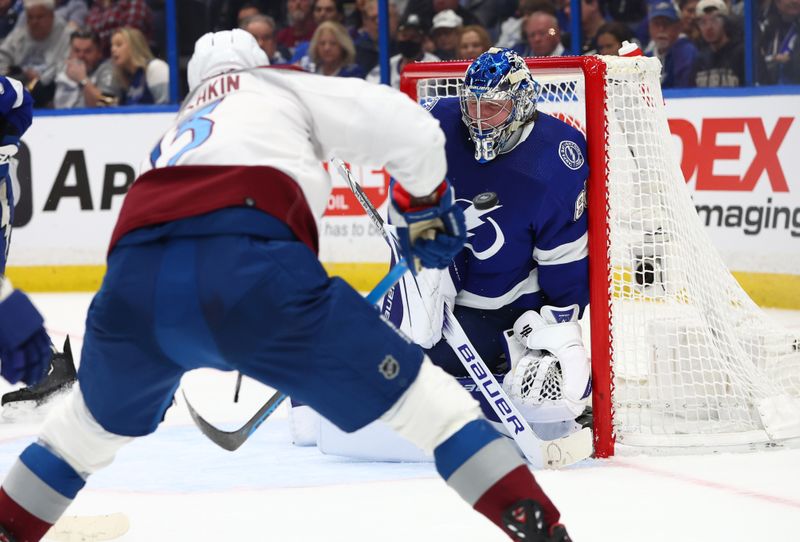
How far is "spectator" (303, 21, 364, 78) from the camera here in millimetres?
6719

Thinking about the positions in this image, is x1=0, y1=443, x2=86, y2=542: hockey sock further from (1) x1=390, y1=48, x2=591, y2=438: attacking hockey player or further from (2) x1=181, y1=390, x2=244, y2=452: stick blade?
(1) x1=390, y1=48, x2=591, y2=438: attacking hockey player

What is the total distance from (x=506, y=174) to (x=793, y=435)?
1.02 meters

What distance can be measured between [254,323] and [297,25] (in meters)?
5.21

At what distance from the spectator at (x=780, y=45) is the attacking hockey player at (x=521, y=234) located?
108 inches

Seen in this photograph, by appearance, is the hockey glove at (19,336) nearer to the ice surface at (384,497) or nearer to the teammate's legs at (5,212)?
the ice surface at (384,497)

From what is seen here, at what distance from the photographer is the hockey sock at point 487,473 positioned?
78.0 inches

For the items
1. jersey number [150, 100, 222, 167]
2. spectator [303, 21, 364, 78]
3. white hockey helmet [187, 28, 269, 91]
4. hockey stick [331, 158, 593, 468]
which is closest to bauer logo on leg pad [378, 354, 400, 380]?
jersey number [150, 100, 222, 167]

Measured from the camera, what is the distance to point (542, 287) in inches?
133

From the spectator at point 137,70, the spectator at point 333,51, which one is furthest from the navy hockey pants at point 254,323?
the spectator at point 137,70

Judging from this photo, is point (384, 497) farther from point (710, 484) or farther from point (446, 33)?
point (446, 33)

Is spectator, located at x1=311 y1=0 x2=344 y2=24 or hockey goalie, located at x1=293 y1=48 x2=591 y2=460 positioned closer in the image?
hockey goalie, located at x1=293 y1=48 x2=591 y2=460

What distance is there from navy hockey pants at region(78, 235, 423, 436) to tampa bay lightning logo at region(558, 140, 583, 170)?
1.31 meters

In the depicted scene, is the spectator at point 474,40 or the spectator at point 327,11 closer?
the spectator at point 474,40

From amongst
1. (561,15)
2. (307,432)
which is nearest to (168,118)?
(561,15)
